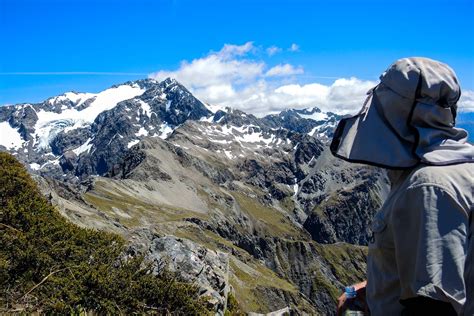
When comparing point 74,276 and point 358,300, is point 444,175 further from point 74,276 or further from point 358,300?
point 74,276

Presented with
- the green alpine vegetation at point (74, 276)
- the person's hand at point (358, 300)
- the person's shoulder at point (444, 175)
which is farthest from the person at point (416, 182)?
the green alpine vegetation at point (74, 276)

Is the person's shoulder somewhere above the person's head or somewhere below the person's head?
below

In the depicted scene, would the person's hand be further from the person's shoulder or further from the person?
the person's shoulder

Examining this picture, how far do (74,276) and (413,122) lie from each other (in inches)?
603

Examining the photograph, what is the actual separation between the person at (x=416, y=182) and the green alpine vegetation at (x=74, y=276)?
12276 mm

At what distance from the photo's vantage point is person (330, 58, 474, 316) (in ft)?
12.7

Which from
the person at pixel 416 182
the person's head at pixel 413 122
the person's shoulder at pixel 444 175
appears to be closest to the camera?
the person at pixel 416 182

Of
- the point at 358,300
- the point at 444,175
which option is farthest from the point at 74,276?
the point at 444,175

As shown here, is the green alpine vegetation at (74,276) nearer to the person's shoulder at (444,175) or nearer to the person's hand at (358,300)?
the person's hand at (358,300)

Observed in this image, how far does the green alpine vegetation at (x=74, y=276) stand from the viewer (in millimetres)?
15138

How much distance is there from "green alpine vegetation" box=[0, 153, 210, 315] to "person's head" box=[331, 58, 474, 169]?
1246 centimetres

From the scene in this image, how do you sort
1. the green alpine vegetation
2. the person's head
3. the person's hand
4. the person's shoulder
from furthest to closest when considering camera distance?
the green alpine vegetation, the person's hand, the person's head, the person's shoulder

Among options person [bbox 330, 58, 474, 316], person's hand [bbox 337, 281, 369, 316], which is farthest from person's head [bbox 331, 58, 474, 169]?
person's hand [bbox 337, 281, 369, 316]

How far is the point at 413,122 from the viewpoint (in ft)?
14.8
